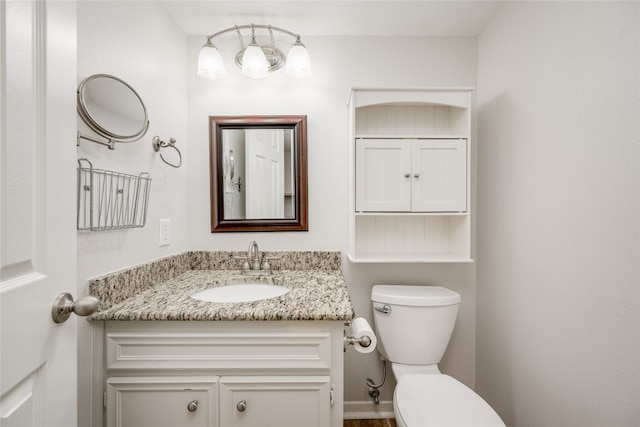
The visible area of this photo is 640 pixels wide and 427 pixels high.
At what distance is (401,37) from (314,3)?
535mm

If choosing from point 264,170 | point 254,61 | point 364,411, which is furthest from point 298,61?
point 364,411

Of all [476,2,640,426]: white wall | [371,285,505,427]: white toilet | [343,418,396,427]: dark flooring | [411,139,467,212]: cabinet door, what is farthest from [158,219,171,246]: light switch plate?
[476,2,640,426]: white wall

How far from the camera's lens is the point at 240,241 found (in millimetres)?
1594

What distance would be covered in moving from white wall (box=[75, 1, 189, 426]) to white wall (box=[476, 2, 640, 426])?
1430 mm

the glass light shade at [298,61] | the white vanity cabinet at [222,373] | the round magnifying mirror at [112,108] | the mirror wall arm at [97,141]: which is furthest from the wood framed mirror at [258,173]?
the white vanity cabinet at [222,373]

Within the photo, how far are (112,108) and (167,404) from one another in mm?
1023

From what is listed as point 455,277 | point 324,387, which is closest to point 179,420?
point 324,387

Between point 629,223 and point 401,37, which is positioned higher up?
point 401,37

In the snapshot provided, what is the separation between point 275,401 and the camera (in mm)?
961

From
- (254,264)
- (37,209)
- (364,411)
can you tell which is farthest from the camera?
(364,411)

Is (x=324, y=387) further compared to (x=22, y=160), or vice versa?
(x=324, y=387)

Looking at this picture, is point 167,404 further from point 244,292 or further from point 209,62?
point 209,62

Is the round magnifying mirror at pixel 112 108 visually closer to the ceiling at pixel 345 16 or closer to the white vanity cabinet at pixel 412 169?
the ceiling at pixel 345 16

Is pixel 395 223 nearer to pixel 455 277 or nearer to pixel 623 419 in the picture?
pixel 455 277
